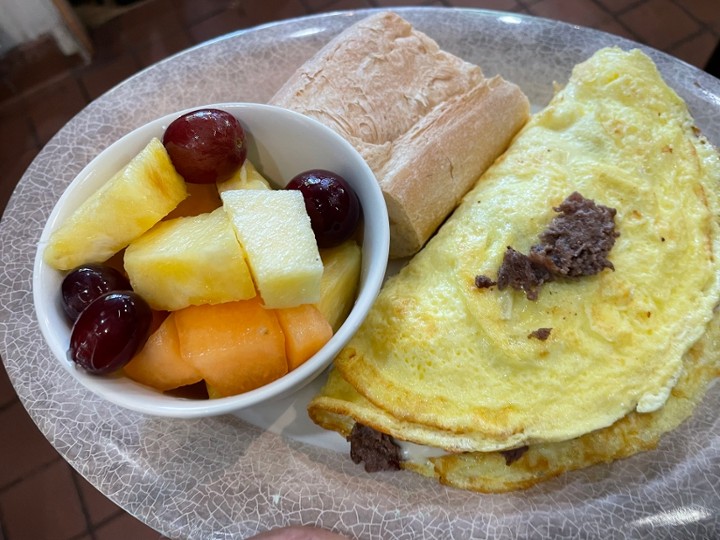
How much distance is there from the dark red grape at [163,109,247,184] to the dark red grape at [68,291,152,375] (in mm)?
308

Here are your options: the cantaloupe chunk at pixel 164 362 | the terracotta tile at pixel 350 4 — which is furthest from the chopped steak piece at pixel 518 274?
the terracotta tile at pixel 350 4

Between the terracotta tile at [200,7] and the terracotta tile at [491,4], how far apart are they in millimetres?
1018

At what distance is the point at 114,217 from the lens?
1.06 m

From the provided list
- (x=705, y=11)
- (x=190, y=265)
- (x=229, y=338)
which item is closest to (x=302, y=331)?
(x=229, y=338)

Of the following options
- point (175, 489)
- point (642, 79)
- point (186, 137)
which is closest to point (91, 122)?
point (186, 137)

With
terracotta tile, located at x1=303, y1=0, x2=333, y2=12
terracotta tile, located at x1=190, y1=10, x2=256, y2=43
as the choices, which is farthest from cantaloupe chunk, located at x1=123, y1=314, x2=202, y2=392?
terracotta tile, located at x1=303, y1=0, x2=333, y2=12

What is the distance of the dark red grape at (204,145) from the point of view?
3.85ft

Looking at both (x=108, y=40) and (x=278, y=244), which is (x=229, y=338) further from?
(x=108, y=40)

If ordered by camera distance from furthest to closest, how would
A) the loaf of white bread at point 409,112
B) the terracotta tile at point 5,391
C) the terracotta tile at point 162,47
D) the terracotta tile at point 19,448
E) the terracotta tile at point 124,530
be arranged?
the terracotta tile at point 162,47, the terracotta tile at point 5,391, the terracotta tile at point 19,448, the terracotta tile at point 124,530, the loaf of white bread at point 409,112

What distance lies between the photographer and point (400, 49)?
1.64 meters

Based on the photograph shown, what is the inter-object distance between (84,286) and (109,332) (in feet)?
0.50

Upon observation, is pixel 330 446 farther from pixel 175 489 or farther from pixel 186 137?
pixel 186 137

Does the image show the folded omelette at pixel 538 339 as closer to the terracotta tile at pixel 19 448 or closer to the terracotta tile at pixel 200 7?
the terracotta tile at pixel 19 448

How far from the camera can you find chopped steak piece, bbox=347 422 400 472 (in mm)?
1260
